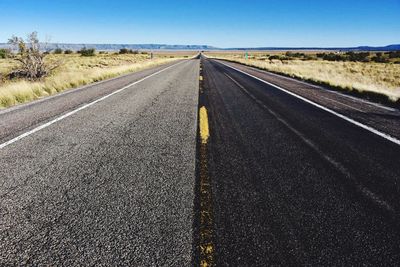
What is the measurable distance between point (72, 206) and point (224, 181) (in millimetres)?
1677

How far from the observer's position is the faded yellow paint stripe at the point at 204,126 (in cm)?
522

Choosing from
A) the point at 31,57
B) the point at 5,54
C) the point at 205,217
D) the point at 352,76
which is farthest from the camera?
the point at 352,76

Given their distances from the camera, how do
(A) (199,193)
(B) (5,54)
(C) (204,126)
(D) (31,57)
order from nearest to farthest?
(A) (199,193) → (C) (204,126) → (D) (31,57) → (B) (5,54)

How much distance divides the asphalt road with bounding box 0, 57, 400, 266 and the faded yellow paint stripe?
0.23 ft

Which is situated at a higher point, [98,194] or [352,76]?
[98,194]

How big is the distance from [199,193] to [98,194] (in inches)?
43.6

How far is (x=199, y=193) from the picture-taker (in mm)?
3191

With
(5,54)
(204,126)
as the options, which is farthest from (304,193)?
(5,54)

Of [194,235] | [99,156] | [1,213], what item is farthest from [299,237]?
[99,156]

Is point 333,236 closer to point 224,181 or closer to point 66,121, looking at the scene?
point 224,181

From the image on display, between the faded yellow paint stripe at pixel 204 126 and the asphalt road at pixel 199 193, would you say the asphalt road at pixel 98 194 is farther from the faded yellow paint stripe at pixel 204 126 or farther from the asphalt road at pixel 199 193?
the faded yellow paint stripe at pixel 204 126

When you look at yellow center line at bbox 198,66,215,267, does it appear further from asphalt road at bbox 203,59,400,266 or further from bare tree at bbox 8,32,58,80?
bare tree at bbox 8,32,58,80

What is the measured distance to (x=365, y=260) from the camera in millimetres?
2168

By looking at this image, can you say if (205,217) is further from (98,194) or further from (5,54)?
(5,54)
